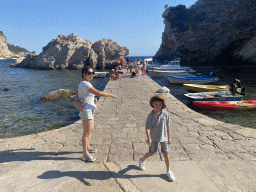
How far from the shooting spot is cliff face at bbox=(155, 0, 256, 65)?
46.4 m

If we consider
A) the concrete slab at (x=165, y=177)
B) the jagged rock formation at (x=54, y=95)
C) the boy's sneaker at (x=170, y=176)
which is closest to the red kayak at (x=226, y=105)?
the concrete slab at (x=165, y=177)

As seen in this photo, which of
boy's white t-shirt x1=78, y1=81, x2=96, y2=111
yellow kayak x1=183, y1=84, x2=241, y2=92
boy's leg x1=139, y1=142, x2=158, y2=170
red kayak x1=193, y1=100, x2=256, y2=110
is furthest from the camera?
yellow kayak x1=183, y1=84, x2=241, y2=92

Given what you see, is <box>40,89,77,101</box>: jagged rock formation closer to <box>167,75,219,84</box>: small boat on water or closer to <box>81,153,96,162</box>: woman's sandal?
<box>81,153,96,162</box>: woman's sandal

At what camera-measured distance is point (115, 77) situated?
740 inches

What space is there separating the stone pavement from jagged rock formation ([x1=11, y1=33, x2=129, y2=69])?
41054 mm

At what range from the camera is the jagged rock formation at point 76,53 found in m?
46.6

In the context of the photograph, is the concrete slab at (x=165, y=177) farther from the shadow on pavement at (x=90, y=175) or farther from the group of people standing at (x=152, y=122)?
the group of people standing at (x=152, y=122)

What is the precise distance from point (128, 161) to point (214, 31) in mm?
58102

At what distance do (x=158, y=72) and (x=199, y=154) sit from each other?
23.8 meters

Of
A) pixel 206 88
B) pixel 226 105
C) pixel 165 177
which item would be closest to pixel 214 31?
pixel 206 88

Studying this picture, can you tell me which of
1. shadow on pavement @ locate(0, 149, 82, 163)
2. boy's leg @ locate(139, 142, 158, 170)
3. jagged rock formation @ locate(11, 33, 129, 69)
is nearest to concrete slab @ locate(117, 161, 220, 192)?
boy's leg @ locate(139, 142, 158, 170)

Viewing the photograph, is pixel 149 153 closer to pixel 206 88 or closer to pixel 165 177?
pixel 165 177

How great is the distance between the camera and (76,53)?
156 feet

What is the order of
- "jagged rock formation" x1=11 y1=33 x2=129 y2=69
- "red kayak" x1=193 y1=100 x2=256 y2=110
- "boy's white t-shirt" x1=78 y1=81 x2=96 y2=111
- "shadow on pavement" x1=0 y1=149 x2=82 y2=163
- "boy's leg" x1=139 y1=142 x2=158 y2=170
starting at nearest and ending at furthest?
"boy's leg" x1=139 y1=142 x2=158 y2=170
"boy's white t-shirt" x1=78 y1=81 x2=96 y2=111
"shadow on pavement" x1=0 y1=149 x2=82 y2=163
"red kayak" x1=193 y1=100 x2=256 y2=110
"jagged rock formation" x1=11 y1=33 x2=129 y2=69
